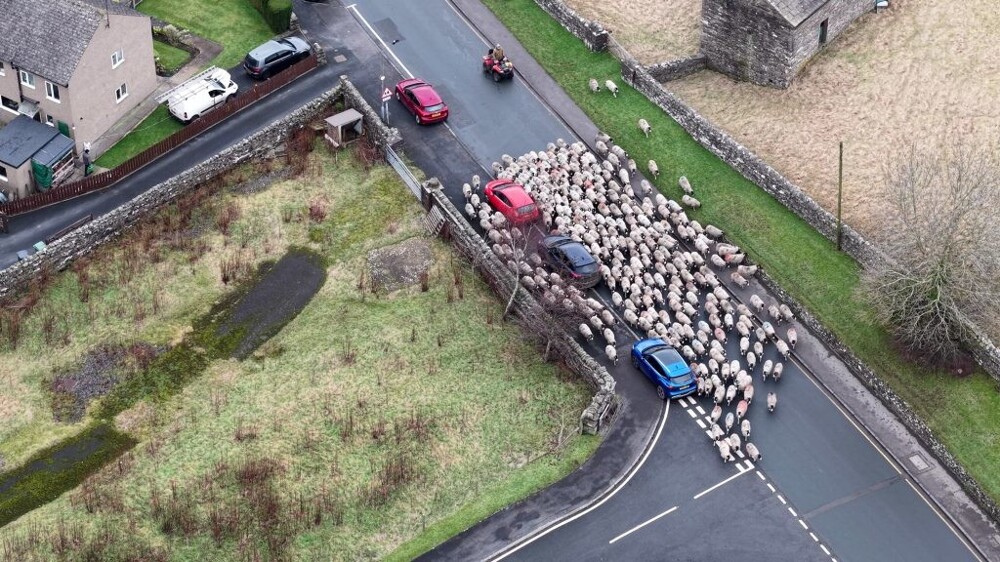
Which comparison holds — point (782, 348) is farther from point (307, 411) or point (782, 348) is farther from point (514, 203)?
point (307, 411)

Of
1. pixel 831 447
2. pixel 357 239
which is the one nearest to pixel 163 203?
pixel 357 239

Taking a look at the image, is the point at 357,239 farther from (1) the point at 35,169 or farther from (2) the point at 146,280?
(1) the point at 35,169

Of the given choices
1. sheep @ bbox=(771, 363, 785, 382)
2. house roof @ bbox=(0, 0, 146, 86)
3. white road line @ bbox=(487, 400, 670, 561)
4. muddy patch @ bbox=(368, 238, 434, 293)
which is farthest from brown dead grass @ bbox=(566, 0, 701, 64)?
house roof @ bbox=(0, 0, 146, 86)

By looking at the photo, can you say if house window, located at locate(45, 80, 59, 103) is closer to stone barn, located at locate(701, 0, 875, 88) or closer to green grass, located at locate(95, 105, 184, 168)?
green grass, located at locate(95, 105, 184, 168)

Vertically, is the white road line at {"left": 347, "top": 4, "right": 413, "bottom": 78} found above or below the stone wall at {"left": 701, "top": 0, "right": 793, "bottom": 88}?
below

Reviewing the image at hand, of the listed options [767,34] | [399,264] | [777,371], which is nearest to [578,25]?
[767,34]

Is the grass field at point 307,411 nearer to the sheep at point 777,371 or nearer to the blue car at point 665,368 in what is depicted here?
the blue car at point 665,368
